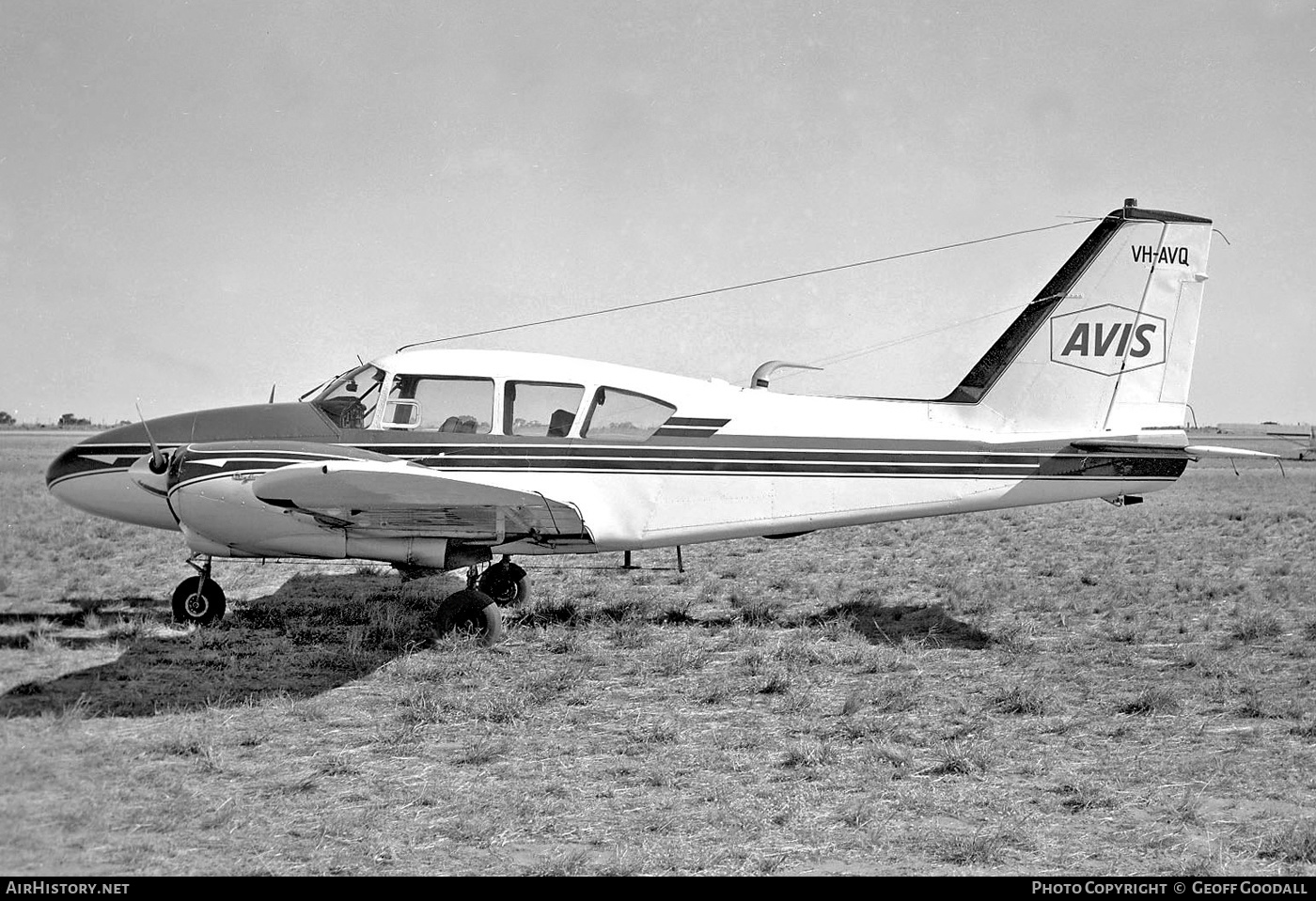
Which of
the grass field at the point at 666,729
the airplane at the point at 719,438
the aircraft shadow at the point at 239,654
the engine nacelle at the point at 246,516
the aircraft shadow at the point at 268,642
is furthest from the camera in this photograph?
the airplane at the point at 719,438

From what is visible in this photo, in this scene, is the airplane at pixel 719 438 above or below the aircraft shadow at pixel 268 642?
above

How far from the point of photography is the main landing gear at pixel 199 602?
881cm

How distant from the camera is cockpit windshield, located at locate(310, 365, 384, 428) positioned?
28.8 ft

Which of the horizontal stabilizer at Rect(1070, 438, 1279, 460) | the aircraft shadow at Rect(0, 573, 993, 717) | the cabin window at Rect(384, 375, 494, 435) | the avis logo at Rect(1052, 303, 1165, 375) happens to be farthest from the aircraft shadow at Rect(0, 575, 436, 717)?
the avis logo at Rect(1052, 303, 1165, 375)

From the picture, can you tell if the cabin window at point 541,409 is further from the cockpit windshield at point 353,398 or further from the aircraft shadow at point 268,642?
the aircraft shadow at point 268,642

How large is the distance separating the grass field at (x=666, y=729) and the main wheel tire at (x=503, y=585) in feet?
1.25

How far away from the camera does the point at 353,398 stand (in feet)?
29.0

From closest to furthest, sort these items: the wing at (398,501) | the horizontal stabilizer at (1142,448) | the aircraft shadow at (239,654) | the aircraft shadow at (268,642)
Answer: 1. the aircraft shadow at (239,654)
2. the aircraft shadow at (268,642)
3. the wing at (398,501)
4. the horizontal stabilizer at (1142,448)

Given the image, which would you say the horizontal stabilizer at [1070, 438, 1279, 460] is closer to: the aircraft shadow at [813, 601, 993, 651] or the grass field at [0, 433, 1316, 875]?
the grass field at [0, 433, 1316, 875]

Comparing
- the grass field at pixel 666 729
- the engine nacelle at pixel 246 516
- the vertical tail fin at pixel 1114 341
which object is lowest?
the grass field at pixel 666 729

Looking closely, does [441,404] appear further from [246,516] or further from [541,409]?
[246,516]

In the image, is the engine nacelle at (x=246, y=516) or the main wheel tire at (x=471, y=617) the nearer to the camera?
the engine nacelle at (x=246, y=516)

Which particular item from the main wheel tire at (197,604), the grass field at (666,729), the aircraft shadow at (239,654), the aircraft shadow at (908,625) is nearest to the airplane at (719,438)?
the main wheel tire at (197,604)

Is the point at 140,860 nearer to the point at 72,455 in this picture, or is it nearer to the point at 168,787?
the point at 168,787
